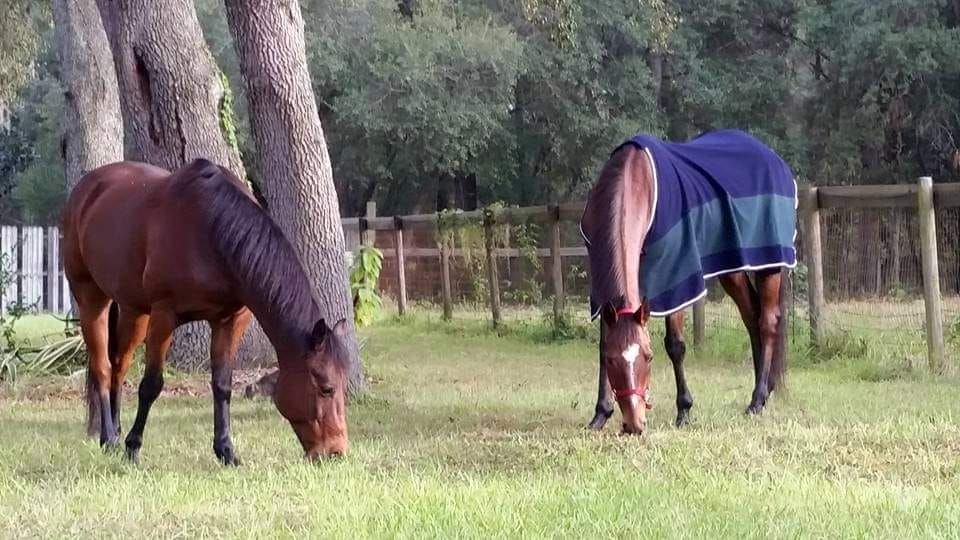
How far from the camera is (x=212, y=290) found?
5.51 meters

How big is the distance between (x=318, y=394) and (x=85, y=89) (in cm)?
1017

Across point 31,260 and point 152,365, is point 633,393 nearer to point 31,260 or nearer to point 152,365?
point 152,365

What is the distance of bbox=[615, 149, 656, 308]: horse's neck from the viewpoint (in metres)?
6.09

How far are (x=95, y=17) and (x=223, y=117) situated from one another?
4903 mm

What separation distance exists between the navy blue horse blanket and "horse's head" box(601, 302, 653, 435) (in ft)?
0.89

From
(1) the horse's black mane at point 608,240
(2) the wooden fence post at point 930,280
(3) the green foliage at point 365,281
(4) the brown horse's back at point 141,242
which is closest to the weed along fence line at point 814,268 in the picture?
(2) the wooden fence post at point 930,280

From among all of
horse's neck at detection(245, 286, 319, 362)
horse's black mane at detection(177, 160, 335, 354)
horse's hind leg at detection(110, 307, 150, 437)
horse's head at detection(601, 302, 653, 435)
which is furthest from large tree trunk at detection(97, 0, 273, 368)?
horse's head at detection(601, 302, 653, 435)

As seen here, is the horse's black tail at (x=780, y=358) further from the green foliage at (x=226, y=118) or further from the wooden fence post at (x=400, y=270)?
the wooden fence post at (x=400, y=270)

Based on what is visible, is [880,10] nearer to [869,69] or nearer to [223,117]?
[869,69]

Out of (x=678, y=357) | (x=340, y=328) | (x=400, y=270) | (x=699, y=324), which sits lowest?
(x=678, y=357)

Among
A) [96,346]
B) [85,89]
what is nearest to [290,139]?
[96,346]

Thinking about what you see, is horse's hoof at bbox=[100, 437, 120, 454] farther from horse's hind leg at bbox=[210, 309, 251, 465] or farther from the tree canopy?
the tree canopy

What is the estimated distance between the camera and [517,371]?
33.3ft

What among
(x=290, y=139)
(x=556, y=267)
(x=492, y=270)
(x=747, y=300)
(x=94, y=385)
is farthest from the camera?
(x=492, y=270)
